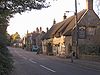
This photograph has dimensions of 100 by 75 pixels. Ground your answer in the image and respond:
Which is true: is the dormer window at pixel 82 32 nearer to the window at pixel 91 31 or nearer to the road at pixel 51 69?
the window at pixel 91 31

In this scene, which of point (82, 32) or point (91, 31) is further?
point (91, 31)

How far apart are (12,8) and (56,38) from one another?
64.8m

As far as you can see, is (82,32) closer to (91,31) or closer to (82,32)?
(82,32)

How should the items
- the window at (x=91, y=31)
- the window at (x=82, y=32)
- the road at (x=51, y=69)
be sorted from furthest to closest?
the window at (x=91, y=31) < the window at (x=82, y=32) < the road at (x=51, y=69)

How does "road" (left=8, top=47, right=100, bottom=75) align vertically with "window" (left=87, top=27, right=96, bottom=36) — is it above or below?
below

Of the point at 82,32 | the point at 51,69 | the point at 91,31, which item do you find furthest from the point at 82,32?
the point at 51,69

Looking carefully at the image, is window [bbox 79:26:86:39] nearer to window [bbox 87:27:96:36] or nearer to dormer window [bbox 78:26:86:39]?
dormer window [bbox 78:26:86:39]

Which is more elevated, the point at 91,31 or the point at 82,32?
the point at 91,31

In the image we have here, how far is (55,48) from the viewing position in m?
80.0

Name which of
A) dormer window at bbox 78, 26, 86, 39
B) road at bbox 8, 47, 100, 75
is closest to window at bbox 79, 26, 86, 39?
dormer window at bbox 78, 26, 86, 39

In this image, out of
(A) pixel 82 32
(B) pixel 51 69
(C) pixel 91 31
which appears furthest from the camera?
(C) pixel 91 31

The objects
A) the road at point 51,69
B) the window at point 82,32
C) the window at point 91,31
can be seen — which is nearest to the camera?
the road at point 51,69

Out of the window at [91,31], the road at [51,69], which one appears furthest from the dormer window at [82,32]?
the road at [51,69]

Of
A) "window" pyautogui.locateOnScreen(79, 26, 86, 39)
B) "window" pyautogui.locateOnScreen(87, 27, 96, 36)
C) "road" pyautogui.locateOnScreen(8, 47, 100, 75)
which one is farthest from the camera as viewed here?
"window" pyautogui.locateOnScreen(87, 27, 96, 36)
